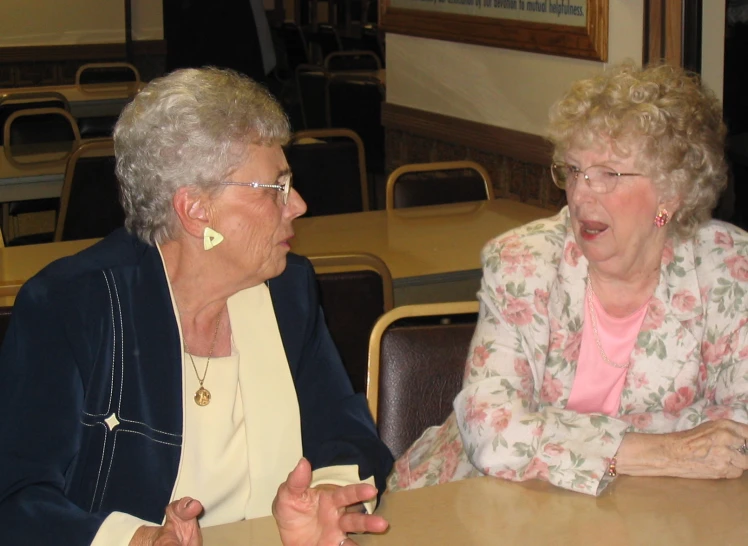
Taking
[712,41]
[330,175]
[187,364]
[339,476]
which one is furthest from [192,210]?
[712,41]

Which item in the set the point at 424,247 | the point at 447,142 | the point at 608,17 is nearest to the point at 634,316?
the point at 424,247

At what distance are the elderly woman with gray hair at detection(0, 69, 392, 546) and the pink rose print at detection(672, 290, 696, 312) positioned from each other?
628 millimetres

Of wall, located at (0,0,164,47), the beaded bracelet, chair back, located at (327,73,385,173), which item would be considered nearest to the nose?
the beaded bracelet

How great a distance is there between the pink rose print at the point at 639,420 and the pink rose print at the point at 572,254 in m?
0.31

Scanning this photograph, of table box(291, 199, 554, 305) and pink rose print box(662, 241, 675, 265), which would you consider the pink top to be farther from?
table box(291, 199, 554, 305)

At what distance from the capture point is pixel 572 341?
206 centimetres

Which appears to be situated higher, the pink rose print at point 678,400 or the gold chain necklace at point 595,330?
the gold chain necklace at point 595,330

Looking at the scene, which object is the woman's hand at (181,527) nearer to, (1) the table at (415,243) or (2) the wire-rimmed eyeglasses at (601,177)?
(2) the wire-rimmed eyeglasses at (601,177)

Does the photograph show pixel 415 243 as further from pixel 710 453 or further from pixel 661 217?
pixel 710 453

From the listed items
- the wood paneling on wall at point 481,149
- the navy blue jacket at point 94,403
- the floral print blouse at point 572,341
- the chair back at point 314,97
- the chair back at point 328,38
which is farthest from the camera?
the chair back at point 328,38

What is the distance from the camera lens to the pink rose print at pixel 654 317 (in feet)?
6.65

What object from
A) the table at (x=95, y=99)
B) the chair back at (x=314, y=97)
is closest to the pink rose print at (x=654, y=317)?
the table at (x=95, y=99)

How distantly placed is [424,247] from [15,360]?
6.30ft

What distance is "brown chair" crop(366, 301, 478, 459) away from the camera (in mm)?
2084
